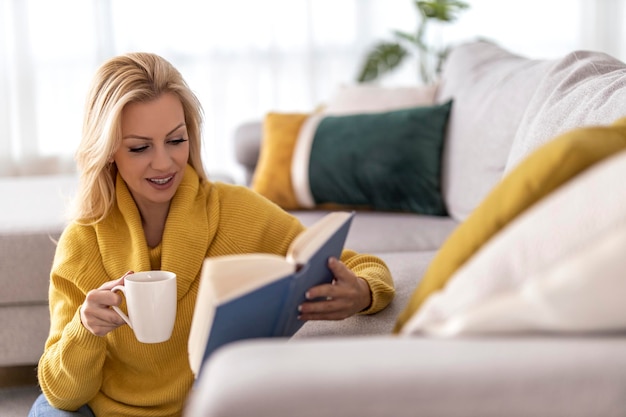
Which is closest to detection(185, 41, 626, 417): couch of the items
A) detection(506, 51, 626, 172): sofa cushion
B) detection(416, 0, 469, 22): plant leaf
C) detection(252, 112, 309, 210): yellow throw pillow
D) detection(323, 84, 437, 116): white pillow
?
detection(506, 51, 626, 172): sofa cushion

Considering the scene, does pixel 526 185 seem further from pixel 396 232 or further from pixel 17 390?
pixel 17 390

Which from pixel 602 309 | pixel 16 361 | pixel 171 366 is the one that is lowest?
pixel 16 361

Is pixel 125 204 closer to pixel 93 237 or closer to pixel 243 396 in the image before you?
pixel 93 237

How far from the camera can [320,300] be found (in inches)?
51.6

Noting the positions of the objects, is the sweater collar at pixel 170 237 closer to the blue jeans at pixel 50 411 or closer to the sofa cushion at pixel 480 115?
the blue jeans at pixel 50 411

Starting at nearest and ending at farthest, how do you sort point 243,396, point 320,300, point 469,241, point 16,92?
point 243,396 → point 469,241 → point 320,300 → point 16,92

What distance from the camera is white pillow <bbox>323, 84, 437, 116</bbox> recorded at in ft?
10.6

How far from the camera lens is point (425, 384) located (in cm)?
78

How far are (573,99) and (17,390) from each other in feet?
5.86

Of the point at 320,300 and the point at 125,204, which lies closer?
the point at 320,300

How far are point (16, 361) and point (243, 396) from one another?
1.84m

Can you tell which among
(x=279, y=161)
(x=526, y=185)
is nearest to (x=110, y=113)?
(x=526, y=185)

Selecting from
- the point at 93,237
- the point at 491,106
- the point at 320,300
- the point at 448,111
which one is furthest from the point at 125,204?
the point at 448,111

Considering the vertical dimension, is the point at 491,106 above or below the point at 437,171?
above
